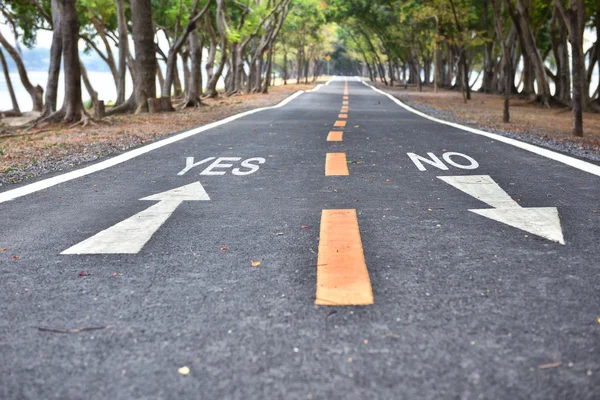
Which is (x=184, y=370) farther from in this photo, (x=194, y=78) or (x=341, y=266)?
(x=194, y=78)

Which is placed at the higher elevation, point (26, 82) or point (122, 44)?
point (122, 44)

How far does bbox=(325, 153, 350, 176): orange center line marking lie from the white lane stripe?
3.75 ft

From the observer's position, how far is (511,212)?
502 centimetres

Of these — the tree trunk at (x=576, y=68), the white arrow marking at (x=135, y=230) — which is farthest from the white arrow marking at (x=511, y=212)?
the tree trunk at (x=576, y=68)

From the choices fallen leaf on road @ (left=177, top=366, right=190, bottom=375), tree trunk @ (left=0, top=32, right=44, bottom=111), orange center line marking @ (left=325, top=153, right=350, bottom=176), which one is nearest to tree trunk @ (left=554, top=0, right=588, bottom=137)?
orange center line marking @ (left=325, top=153, right=350, bottom=176)

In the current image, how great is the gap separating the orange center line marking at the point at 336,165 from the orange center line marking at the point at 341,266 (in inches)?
93.7

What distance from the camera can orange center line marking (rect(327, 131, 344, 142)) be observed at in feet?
35.4

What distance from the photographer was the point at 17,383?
226cm

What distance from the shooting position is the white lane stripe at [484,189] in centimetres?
543

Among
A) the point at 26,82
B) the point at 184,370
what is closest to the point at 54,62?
the point at 26,82

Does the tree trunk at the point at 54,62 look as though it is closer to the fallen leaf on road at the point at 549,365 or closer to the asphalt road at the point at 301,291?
the asphalt road at the point at 301,291

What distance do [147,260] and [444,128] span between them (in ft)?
33.3

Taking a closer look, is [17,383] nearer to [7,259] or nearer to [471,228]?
[7,259]

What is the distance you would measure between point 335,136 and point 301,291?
8.45m
